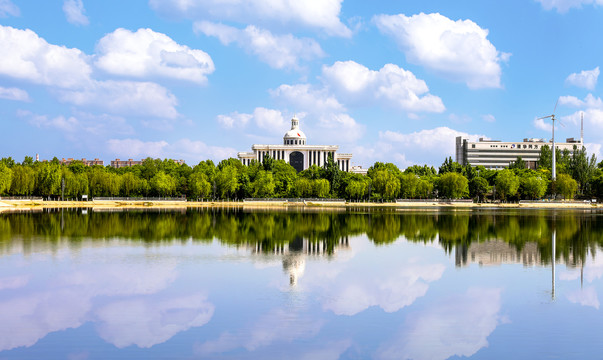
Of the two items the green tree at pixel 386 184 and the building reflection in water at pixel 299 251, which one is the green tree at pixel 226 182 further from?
the building reflection in water at pixel 299 251

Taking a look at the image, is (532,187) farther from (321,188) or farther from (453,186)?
(321,188)

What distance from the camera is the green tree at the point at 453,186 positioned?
4409 inches

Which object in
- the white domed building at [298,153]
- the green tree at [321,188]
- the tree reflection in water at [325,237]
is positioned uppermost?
the white domed building at [298,153]

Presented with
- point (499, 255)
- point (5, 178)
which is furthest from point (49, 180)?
point (499, 255)

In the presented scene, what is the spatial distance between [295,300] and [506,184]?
102900 millimetres

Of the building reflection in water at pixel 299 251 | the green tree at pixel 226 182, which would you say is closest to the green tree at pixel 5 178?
the green tree at pixel 226 182

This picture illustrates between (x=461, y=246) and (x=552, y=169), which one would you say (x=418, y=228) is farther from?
(x=552, y=169)

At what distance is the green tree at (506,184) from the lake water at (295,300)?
269ft

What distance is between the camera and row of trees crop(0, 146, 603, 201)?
9450 cm

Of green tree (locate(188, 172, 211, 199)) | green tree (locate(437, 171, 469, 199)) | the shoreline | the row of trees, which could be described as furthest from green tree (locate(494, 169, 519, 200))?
green tree (locate(188, 172, 211, 199))

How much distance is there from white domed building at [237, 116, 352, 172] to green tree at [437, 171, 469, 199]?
6890 cm

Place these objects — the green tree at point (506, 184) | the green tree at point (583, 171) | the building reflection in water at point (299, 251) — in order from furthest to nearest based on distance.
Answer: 1. the green tree at point (583, 171)
2. the green tree at point (506, 184)
3. the building reflection in water at point (299, 251)

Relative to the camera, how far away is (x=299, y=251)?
30.9 metres

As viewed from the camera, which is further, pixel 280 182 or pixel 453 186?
pixel 280 182
